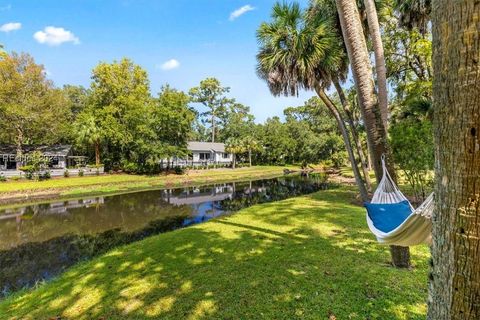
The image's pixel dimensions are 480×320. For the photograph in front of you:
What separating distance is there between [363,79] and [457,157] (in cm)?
294

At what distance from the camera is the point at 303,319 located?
11.0 feet

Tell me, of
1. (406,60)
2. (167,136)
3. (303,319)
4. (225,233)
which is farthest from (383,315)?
(167,136)

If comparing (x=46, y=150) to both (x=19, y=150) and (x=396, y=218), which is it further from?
(x=396, y=218)

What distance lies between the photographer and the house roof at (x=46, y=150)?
27.7 metres

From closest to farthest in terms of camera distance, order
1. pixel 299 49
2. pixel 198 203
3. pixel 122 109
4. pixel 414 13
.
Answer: pixel 299 49 < pixel 414 13 < pixel 198 203 < pixel 122 109

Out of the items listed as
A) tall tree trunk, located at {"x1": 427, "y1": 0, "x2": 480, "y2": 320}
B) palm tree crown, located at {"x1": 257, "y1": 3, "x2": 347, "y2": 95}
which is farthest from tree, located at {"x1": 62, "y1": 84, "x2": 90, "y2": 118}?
tall tree trunk, located at {"x1": 427, "y1": 0, "x2": 480, "y2": 320}

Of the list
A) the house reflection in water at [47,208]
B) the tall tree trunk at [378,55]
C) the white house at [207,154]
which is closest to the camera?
the tall tree trunk at [378,55]

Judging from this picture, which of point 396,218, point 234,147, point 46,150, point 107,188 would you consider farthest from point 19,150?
point 396,218

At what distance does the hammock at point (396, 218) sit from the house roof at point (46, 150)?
33338 mm

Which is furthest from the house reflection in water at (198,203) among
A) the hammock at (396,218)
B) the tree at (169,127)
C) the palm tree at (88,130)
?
the palm tree at (88,130)

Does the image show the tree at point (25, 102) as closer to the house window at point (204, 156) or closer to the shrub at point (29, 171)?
the shrub at point (29, 171)

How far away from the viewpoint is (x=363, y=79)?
417 centimetres

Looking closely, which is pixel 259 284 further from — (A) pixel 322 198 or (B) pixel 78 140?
(B) pixel 78 140

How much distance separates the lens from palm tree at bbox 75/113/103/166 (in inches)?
1094
